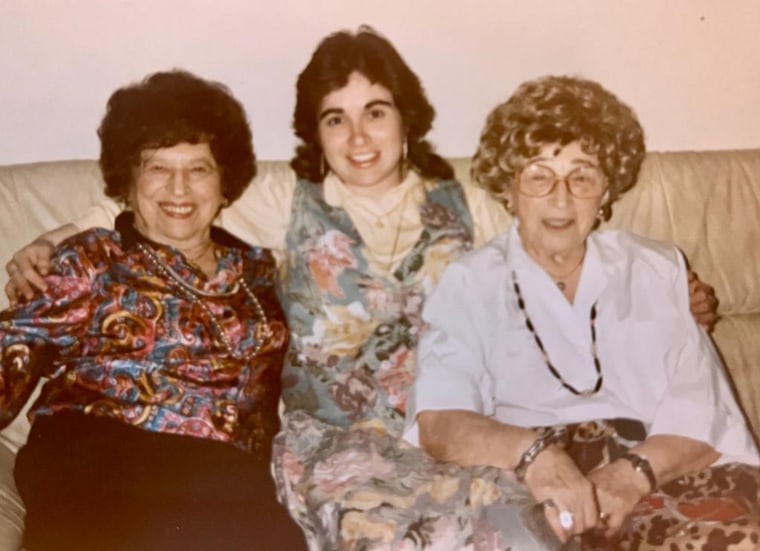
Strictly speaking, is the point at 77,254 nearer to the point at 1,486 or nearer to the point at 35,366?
the point at 35,366

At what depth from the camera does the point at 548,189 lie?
146cm

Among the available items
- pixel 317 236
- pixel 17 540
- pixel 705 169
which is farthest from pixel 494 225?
pixel 17 540

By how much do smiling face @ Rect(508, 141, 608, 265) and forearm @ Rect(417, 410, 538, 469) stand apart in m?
0.33

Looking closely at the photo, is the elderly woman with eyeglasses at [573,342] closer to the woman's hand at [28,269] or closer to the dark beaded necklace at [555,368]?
the dark beaded necklace at [555,368]

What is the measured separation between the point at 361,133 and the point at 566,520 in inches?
31.4

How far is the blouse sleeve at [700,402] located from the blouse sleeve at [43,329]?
0.99 m

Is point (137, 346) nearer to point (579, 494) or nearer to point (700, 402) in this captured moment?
point (579, 494)

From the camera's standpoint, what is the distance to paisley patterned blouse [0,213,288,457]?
1.43 m

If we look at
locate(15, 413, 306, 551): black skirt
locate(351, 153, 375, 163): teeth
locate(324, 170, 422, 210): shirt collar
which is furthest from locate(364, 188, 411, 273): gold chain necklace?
locate(15, 413, 306, 551): black skirt

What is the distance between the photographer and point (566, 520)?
121 cm

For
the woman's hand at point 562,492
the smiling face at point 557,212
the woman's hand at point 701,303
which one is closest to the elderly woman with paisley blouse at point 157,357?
the woman's hand at point 562,492

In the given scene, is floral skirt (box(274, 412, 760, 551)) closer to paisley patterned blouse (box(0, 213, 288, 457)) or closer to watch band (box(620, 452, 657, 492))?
watch band (box(620, 452, 657, 492))

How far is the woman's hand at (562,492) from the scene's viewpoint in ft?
3.96

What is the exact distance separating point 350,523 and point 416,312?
0.49m
